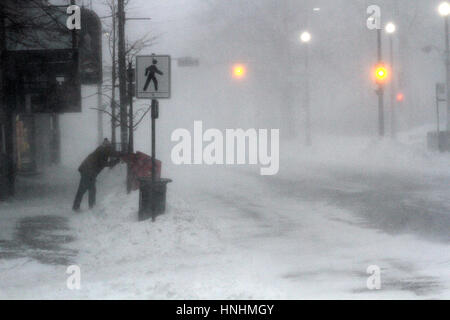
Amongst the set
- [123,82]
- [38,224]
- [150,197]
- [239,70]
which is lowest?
[38,224]

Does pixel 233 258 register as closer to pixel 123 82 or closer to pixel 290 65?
pixel 123 82

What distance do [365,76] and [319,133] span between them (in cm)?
665

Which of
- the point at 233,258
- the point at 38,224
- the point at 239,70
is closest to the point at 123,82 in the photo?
the point at 38,224

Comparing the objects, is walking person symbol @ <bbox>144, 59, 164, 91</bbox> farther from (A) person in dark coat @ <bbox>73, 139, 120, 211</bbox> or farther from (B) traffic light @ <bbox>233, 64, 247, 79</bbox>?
(B) traffic light @ <bbox>233, 64, 247, 79</bbox>

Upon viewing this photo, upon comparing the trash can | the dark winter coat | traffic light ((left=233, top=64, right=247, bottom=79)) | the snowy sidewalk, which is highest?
traffic light ((left=233, top=64, right=247, bottom=79))

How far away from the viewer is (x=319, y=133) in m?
66.2

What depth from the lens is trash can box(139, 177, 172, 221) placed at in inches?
547

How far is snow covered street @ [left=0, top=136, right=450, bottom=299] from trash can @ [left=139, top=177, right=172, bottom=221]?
25cm

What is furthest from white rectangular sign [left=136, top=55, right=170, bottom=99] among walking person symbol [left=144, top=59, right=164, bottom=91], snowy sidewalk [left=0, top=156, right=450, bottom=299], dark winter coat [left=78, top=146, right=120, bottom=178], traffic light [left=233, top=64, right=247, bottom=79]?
traffic light [left=233, top=64, right=247, bottom=79]

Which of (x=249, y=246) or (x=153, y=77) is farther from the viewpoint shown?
(x=153, y=77)

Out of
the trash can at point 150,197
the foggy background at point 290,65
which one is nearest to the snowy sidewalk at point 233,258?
the trash can at point 150,197

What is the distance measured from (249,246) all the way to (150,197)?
2.37 meters

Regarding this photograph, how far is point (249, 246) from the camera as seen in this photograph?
40.7 ft

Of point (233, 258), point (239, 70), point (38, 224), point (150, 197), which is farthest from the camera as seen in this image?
point (239, 70)
